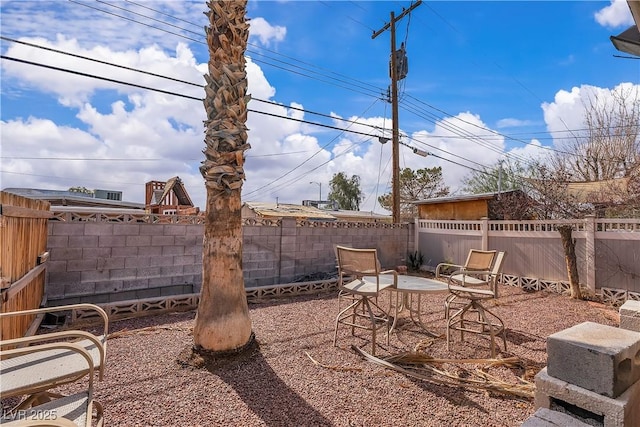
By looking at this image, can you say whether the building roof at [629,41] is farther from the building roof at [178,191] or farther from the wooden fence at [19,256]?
the building roof at [178,191]

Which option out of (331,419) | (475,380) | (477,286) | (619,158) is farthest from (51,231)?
(619,158)

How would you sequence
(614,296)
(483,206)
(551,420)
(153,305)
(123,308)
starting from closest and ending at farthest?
(551,420) → (123,308) → (153,305) → (614,296) → (483,206)

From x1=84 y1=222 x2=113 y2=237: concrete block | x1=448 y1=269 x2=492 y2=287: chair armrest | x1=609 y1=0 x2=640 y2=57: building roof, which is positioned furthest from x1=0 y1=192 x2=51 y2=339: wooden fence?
x1=609 y1=0 x2=640 y2=57: building roof

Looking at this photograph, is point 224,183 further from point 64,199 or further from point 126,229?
point 64,199

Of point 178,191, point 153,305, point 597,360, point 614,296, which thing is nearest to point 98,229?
point 153,305

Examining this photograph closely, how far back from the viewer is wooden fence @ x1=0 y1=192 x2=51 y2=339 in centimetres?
264

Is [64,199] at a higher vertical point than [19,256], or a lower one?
higher

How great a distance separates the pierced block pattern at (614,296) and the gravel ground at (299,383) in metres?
2.83

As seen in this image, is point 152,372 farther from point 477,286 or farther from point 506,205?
point 506,205

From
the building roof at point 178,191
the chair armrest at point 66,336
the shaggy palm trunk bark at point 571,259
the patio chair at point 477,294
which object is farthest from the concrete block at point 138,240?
the building roof at point 178,191

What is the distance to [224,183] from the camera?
3.31m

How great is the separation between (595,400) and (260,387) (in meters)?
2.32

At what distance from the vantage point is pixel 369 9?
9805 mm

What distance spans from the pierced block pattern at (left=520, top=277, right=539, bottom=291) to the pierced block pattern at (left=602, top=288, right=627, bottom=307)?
4.15 feet
